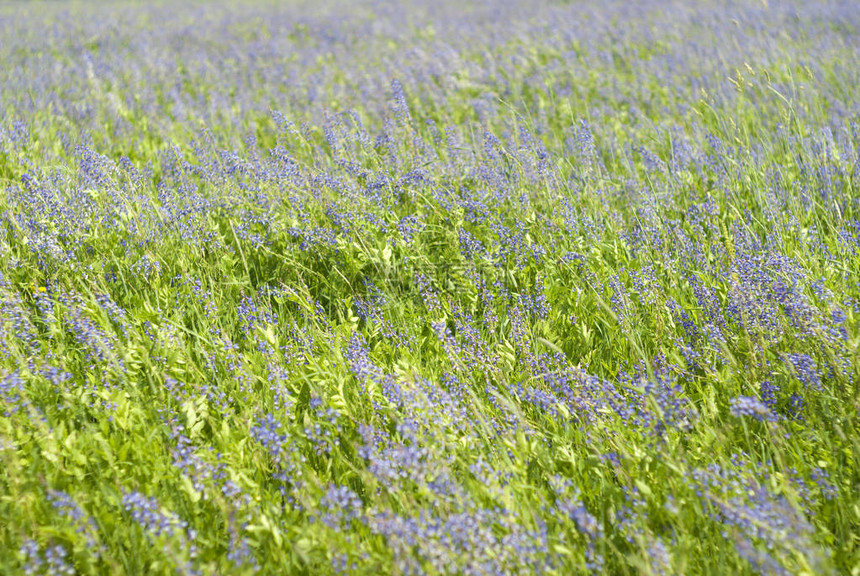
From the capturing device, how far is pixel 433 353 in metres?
2.76

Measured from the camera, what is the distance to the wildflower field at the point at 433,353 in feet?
5.99

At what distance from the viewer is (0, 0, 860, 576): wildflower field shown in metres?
1.83

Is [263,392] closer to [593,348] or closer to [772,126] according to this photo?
[593,348]

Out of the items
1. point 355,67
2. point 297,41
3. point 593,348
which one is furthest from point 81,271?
point 297,41

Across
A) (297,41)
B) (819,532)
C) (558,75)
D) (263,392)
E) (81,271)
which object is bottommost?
(819,532)

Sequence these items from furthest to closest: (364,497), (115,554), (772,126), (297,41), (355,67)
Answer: (297,41) < (355,67) < (772,126) < (364,497) < (115,554)

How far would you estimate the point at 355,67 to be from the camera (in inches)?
336

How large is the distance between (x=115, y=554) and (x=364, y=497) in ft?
2.59

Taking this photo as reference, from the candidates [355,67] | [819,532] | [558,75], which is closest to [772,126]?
[558,75]

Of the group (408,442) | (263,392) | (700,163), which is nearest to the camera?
(408,442)

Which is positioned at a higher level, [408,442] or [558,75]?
[558,75]

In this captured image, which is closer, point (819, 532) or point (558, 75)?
point (819, 532)

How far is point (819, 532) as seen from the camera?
6.21ft

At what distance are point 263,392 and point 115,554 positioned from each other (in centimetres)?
77
